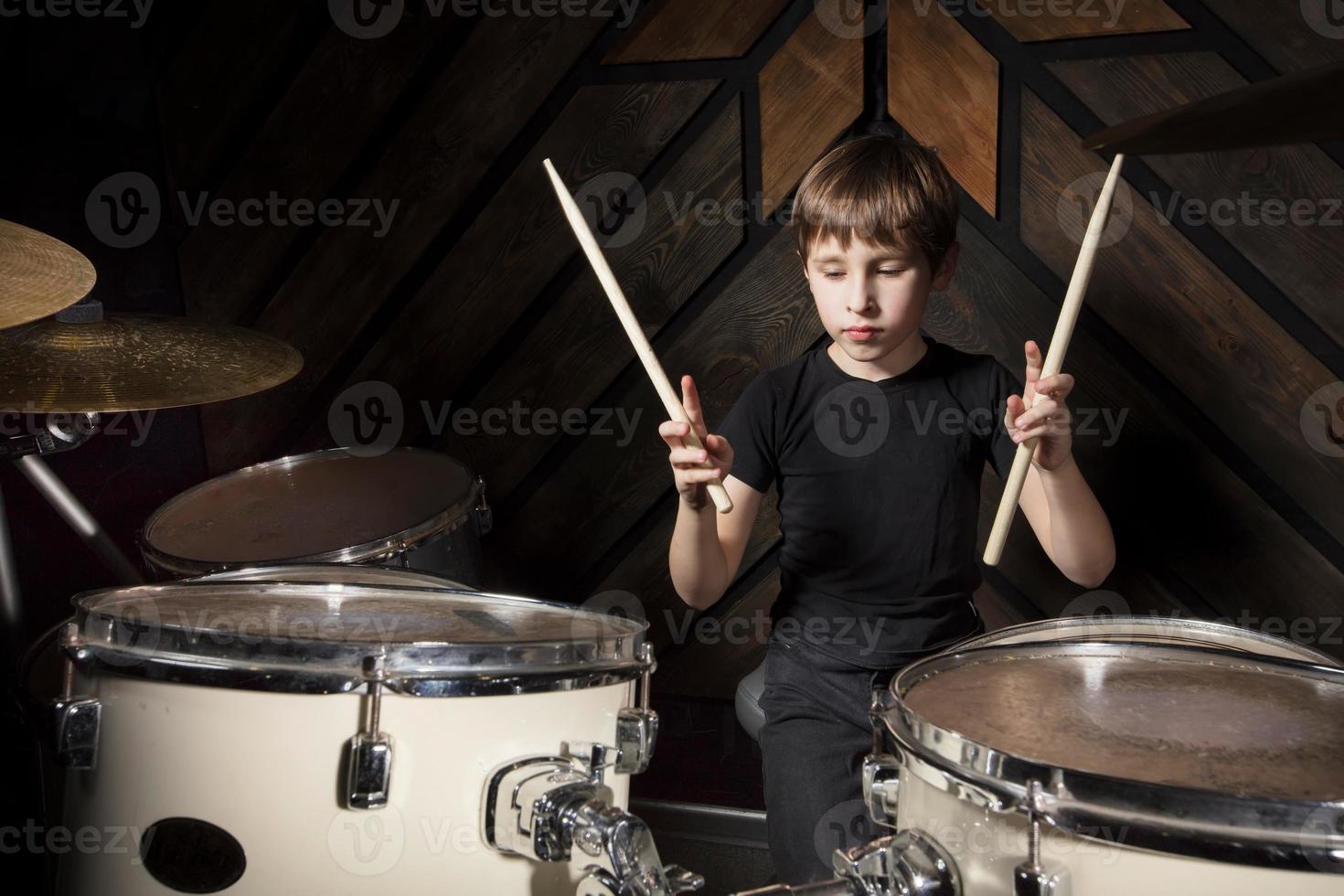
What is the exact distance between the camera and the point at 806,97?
1729 mm

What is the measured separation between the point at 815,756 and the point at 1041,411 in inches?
17.3

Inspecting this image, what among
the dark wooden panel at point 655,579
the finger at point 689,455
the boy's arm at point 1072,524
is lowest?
the dark wooden panel at point 655,579

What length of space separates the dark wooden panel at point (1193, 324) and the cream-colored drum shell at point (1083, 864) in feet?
3.53

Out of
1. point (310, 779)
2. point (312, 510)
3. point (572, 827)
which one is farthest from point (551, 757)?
point (312, 510)

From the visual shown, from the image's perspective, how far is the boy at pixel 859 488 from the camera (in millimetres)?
1181

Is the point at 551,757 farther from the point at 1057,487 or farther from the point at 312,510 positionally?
the point at 312,510

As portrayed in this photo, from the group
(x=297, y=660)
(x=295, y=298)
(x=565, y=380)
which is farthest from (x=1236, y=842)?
(x=295, y=298)

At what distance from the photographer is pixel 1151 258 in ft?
5.24

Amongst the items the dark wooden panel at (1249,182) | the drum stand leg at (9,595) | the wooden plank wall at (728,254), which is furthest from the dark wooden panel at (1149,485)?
the drum stand leg at (9,595)

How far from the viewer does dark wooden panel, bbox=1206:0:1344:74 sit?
1.48 metres

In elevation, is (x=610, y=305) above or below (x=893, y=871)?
above

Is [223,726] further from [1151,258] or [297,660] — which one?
[1151,258]

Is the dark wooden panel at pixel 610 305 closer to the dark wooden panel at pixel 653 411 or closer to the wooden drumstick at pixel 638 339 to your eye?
the dark wooden panel at pixel 653 411

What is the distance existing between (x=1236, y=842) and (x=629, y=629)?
0.49 m
